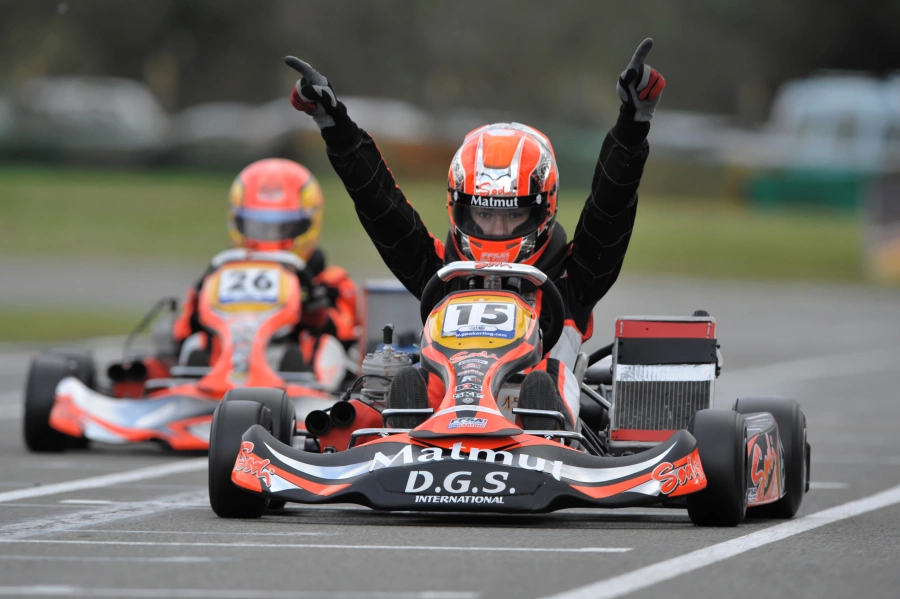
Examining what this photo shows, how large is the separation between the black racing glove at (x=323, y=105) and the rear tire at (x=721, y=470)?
2.19 metres

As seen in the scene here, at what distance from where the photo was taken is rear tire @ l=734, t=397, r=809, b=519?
8.16 metres

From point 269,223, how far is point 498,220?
4.97 meters

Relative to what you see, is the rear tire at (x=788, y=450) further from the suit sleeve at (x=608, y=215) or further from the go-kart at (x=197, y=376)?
the go-kart at (x=197, y=376)

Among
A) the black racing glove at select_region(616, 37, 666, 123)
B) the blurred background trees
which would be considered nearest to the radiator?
the black racing glove at select_region(616, 37, 666, 123)

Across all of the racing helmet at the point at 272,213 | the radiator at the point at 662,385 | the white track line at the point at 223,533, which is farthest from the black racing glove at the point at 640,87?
the racing helmet at the point at 272,213

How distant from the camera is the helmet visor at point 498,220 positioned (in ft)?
27.5

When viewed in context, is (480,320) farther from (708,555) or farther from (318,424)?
(708,555)

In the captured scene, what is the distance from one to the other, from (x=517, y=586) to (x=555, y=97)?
5127 centimetres

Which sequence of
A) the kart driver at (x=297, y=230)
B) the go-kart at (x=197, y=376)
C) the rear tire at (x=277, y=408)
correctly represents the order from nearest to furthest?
the rear tire at (x=277, y=408) → the go-kart at (x=197, y=376) → the kart driver at (x=297, y=230)

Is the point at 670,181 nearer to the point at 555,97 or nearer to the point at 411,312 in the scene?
the point at 555,97

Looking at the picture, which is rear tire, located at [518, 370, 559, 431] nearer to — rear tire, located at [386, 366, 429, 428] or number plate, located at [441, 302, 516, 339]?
number plate, located at [441, 302, 516, 339]

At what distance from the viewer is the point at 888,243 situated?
35594 mm

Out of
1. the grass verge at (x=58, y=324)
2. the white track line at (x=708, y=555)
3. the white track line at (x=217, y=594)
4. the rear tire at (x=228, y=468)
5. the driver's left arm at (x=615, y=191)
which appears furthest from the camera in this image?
the grass verge at (x=58, y=324)

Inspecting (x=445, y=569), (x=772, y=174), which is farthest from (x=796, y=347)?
(x=772, y=174)
